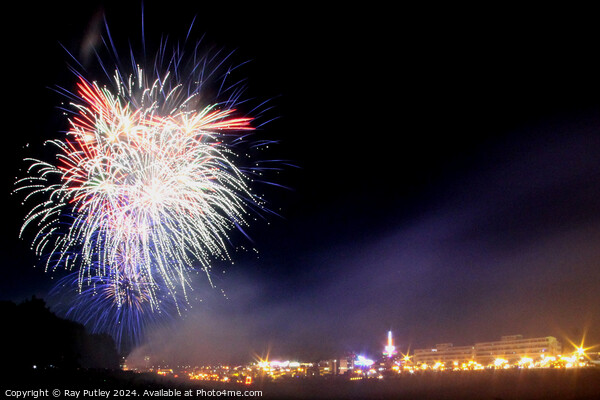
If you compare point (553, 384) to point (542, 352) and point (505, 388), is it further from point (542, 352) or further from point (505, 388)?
point (542, 352)

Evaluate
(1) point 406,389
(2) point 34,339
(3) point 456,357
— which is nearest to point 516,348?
(3) point 456,357

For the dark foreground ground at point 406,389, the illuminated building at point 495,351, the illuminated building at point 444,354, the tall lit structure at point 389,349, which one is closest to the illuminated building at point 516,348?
the illuminated building at point 495,351

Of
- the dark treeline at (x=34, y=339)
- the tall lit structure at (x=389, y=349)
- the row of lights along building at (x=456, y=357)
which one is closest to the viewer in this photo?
the dark treeline at (x=34, y=339)

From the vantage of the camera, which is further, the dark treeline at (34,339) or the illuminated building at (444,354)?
the illuminated building at (444,354)

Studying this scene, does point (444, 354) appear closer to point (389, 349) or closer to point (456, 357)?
point (456, 357)

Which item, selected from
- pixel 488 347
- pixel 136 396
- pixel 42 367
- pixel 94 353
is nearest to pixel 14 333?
pixel 42 367

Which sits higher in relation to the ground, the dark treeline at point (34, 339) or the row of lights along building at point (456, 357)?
the dark treeline at point (34, 339)

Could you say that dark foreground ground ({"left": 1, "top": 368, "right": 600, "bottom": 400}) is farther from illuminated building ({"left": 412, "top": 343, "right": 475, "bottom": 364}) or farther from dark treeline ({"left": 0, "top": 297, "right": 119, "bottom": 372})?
illuminated building ({"left": 412, "top": 343, "right": 475, "bottom": 364})

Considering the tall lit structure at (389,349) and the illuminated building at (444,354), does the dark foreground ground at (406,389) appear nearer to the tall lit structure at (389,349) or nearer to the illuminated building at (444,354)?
the tall lit structure at (389,349)
